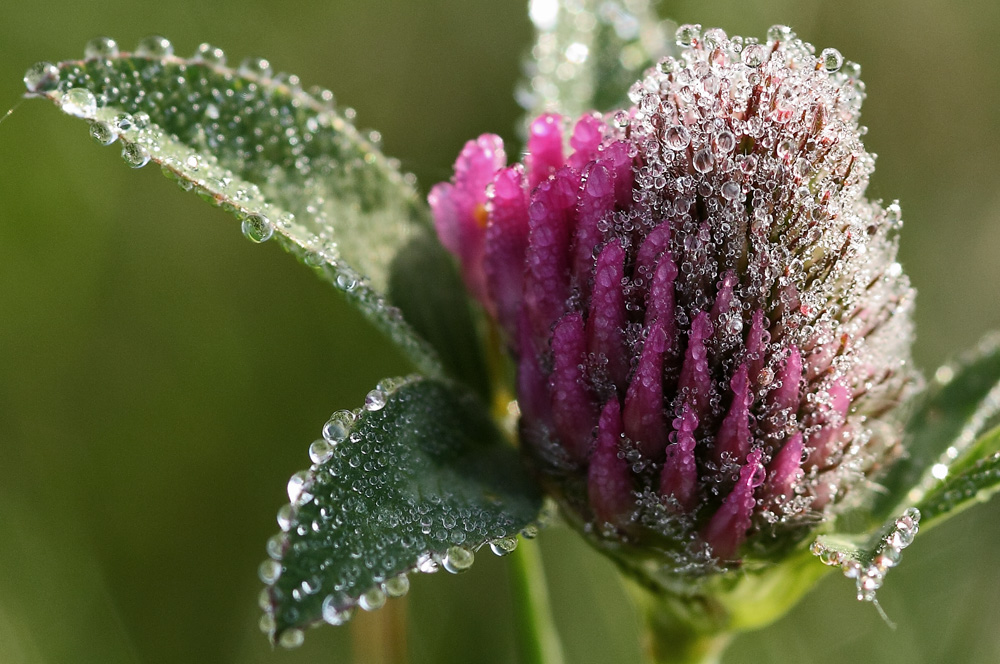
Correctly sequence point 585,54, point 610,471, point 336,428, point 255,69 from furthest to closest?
point 585,54 → point 255,69 → point 610,471 → point 336,428

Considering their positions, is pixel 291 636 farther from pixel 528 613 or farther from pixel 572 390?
pixel 528 613

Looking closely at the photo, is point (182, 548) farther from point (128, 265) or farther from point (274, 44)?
point (274, 44)

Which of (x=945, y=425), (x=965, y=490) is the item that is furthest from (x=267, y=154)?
(x=945, y=425)

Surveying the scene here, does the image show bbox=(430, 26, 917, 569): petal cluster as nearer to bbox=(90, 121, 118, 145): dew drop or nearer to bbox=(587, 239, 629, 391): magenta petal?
bbox=(587, 239, 629, 391): magenta petal

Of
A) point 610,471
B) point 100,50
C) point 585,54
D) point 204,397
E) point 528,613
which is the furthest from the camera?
point 204,397

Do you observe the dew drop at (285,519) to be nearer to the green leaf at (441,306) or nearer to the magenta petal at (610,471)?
the magenta petal at (610,471)

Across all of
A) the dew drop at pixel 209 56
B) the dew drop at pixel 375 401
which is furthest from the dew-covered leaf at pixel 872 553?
the dew drop at pixel 209 56
